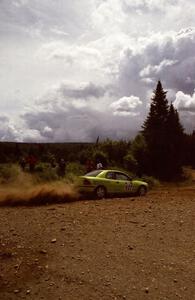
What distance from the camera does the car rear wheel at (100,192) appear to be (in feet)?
54.5

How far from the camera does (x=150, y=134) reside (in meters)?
44.2

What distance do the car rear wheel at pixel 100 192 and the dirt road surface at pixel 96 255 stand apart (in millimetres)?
4068

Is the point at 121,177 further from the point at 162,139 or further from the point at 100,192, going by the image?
the point at 162,139

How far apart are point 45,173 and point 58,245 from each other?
12830mm

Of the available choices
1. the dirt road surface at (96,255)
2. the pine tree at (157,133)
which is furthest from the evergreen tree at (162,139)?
the dirt road surface at (96,255)

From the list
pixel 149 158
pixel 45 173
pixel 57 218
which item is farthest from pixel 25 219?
pixel 149 158

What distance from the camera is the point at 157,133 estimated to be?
44.1 meters

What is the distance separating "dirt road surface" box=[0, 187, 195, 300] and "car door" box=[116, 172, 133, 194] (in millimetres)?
4874

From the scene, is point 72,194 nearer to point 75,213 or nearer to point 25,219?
point 75,213

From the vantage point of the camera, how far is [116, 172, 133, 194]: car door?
1748 cm

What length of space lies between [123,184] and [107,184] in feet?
3.34

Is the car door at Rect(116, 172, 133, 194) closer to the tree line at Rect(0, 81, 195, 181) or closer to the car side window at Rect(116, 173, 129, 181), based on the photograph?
the car side window at Rect(116, 173, 129, 181)

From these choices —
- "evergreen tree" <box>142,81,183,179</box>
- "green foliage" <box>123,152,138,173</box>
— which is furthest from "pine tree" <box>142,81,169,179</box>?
"green foliage" <box>123,152,138,173</box>

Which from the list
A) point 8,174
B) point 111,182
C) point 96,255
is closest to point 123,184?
point 111,182
